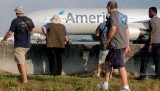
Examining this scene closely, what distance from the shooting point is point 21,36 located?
213 inches

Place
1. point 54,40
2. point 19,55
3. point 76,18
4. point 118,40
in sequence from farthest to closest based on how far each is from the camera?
point 76,18
point 54,40
point 19,55
point 118,40

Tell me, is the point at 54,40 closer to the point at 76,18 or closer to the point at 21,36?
the point at 21,36

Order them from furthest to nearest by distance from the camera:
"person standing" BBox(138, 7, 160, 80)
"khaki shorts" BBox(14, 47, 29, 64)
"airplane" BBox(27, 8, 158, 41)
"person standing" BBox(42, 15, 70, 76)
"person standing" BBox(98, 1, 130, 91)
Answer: "airplane" BBox(27, 8, 158, 41) < "person standing" BBox(42, 15, 70, 76) < "person standing" BBox(138, 7, 160, 80) < "khaki shorts" BBox(14, 47, 29, 64) < "person standing" BBox(98, 1, 130, 91)

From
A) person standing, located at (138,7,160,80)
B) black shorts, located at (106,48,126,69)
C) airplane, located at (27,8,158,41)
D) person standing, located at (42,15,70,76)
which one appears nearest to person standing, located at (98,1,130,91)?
black shorts, located at (106,48,126,69)

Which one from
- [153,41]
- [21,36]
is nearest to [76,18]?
[153,41]

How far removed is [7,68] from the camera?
7754mm

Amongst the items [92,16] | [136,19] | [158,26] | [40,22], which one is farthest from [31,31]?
[136,19]

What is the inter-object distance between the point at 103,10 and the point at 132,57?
18632 millimetres

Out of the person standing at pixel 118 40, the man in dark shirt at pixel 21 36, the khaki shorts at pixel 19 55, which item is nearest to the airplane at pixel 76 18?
the man in dark shirt at pixel 21 36

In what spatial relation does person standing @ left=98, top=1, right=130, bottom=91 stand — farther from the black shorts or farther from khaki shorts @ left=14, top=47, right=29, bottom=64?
khaki shorts @ left=14, top=47, right=29, bottom=64

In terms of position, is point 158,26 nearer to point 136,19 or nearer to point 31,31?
point 31,31

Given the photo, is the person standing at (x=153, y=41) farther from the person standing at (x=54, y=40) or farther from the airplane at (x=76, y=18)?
the airplane at (x=76, y=18)

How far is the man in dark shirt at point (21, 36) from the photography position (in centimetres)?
532

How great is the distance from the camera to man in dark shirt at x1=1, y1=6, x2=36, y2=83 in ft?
17.5
